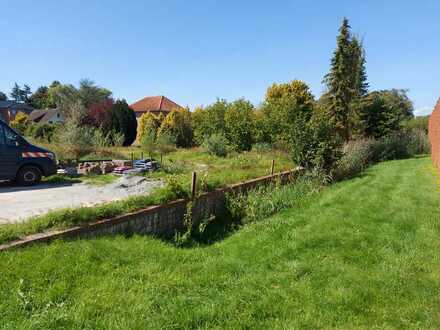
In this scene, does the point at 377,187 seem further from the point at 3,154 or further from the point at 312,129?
the point at 3,154

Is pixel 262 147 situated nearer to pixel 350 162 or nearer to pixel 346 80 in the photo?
pixel 350 162

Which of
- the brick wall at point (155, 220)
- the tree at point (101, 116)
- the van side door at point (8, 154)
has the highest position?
the tree at point (101, 116)

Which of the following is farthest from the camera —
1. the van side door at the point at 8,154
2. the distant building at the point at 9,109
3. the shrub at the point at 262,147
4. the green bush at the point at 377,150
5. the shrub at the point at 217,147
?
the distant building at the point at 9,109

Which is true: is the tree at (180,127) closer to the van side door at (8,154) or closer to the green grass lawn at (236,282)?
the van side door at (8,154)

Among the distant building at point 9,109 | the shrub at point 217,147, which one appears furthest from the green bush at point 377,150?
the distant building at point 9,109

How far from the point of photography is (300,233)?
5117mm

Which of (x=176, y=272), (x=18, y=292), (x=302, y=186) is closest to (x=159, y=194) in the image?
(x=176, y=272)

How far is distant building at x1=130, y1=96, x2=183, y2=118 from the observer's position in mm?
40938

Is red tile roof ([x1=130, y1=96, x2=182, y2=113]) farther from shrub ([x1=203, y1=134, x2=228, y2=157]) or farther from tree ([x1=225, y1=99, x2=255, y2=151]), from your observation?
shrub ([x1=203, y1=134, x2=228, y2=157])

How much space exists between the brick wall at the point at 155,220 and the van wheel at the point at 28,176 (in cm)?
486

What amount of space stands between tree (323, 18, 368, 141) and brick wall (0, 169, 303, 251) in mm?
16797

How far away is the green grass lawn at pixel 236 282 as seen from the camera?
271cm

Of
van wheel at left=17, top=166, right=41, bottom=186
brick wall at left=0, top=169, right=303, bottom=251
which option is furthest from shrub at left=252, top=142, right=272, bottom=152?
van wheel at left=17, top=166, right=41, bottom=186

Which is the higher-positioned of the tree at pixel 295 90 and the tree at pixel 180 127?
the tree at pixel 295 90
